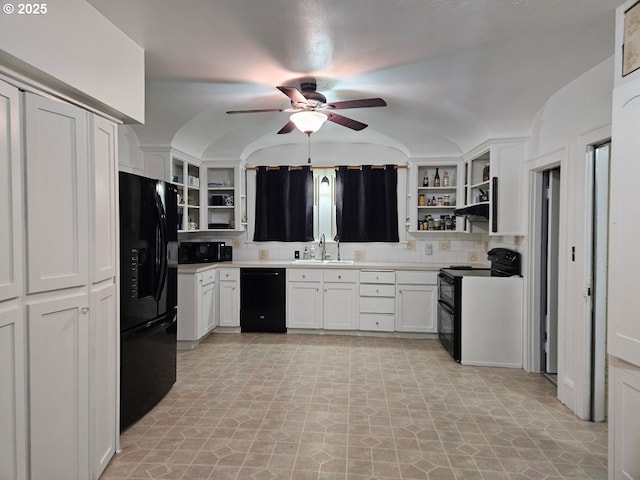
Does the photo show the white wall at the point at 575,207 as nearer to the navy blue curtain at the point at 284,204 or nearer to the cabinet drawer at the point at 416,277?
the cabinet drawer at the point at 416,277

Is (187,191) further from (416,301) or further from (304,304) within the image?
(416,301)

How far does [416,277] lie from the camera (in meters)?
4.49

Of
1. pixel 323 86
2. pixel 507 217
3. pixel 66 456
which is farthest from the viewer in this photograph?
pixel 507 217

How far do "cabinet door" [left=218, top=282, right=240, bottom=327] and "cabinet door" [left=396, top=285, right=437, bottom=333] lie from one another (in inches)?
80.2

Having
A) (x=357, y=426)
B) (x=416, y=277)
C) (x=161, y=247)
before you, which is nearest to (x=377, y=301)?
(x=416, y=277)

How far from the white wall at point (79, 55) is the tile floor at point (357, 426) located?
204cm

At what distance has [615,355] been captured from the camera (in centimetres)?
181

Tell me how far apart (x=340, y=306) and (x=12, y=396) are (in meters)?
3.51

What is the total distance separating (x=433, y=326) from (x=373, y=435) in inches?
91.9

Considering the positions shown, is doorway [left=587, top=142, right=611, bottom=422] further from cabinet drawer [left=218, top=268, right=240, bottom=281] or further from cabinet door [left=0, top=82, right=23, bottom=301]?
cabinet drawer [left=218, top=268, right=240, bottom=281]

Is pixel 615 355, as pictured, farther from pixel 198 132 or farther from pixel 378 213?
pixel 198 132

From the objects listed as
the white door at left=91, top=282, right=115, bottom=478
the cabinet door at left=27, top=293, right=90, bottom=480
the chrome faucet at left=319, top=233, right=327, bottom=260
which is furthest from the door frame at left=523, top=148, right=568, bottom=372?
the cabinet door at left=27, top=293, right=90, bottom=480

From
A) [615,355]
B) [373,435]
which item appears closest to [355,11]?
[615,355]

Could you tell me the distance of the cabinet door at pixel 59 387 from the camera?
1572 mm
